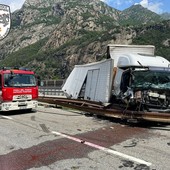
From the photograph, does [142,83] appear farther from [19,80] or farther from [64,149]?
[19,80]

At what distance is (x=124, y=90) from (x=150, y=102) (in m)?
1.61

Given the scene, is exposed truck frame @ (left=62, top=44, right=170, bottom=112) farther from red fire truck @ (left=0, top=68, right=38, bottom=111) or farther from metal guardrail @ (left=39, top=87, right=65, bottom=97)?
metal guardrail @ (left=39, top=87, right=65, bottom=97)

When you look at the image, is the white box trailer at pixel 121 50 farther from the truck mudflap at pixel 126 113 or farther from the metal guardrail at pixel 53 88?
the metal guardrail at pixel 53 88

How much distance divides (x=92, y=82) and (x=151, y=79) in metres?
5.93

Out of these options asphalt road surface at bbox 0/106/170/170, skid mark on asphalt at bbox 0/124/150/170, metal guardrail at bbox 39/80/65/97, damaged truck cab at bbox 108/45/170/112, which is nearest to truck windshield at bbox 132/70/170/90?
damaged truck cab at bbox 108/45/170/112

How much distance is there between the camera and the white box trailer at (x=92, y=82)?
13.2 metres

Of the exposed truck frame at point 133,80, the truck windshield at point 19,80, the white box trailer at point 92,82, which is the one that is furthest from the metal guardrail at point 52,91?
the truck windshield at point 19,80

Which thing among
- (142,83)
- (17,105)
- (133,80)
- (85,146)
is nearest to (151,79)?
(142,83)

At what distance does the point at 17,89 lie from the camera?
13.4 m

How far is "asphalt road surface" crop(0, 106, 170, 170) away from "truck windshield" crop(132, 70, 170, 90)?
134cm

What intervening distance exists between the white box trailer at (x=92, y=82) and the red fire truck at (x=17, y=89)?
10.3 feet

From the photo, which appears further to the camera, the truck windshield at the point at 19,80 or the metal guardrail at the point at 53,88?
the metal guardrail at the point at 53,88

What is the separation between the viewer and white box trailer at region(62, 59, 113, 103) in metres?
13.2

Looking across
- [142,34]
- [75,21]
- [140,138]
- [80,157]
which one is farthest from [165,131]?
[75,21]
